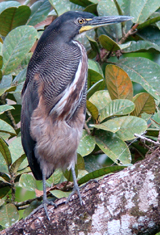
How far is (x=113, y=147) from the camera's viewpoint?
94.9 inches

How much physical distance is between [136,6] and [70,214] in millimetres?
1928

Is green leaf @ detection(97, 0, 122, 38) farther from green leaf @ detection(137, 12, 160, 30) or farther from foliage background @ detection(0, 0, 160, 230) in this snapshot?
green leaf @ detection(137, 12, 160, 30)

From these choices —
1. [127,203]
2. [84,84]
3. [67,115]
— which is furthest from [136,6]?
[127,203]

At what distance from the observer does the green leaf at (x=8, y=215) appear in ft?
7.14

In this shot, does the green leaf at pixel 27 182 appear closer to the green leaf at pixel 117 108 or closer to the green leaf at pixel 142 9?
the green leaf at pixel 117 108

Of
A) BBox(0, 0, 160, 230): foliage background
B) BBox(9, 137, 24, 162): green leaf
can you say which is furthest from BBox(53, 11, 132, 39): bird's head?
BBox(9, 137, 24, 162): green leaf

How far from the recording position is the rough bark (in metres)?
1.54

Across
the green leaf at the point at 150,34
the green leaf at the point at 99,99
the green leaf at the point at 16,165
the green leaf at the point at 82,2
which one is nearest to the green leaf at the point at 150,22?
the green leaf at the point at 150,34

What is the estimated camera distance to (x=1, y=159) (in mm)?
2369

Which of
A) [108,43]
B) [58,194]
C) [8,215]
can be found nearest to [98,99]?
[108,43]

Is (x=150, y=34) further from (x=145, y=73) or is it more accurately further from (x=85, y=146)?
(x=85, y=146)

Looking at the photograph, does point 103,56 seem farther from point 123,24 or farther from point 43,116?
point 43,116

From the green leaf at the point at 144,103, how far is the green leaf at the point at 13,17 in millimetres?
1396

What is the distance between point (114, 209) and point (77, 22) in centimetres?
127
